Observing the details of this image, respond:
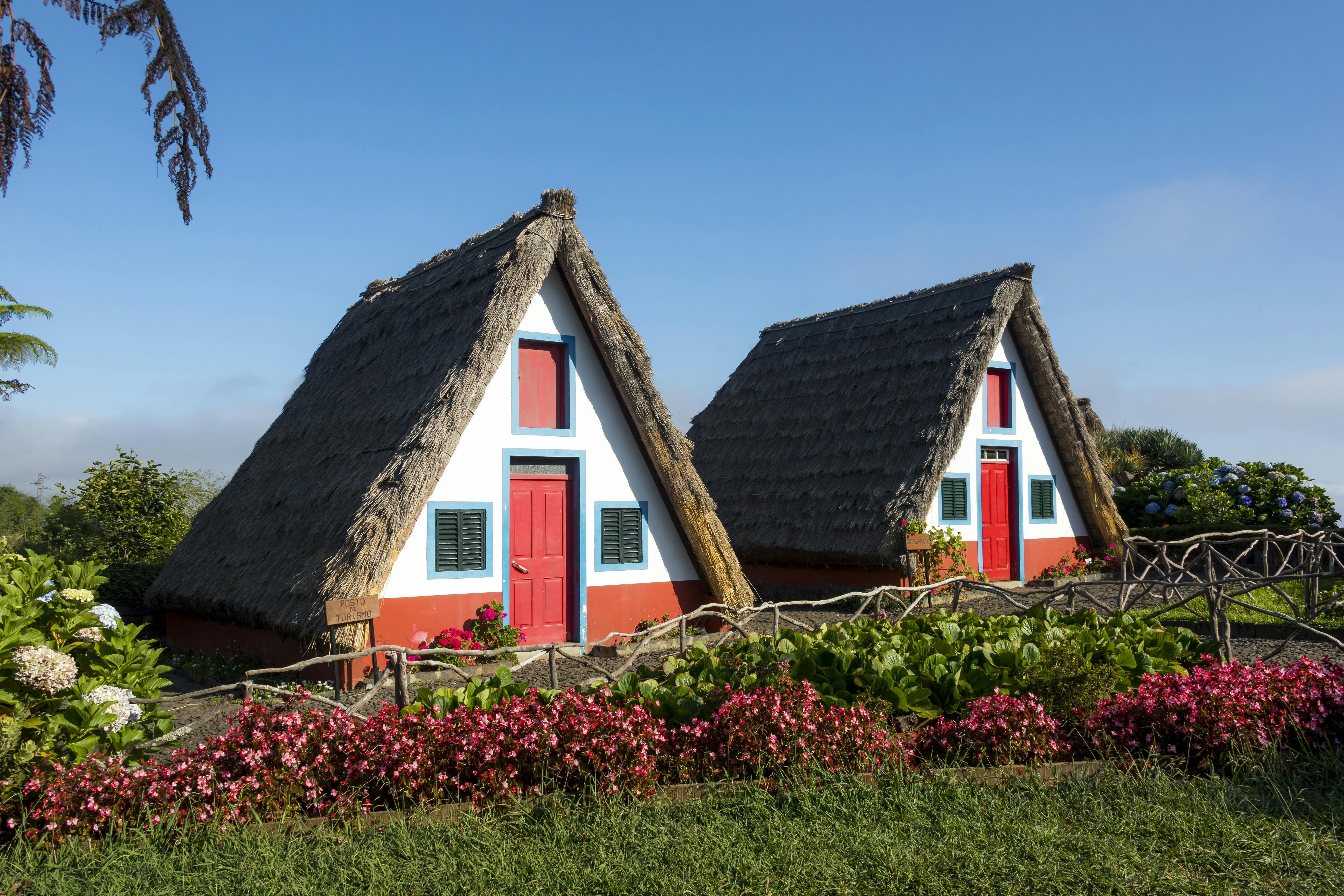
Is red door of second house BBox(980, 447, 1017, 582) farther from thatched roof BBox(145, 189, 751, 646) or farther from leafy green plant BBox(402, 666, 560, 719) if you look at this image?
leafy green plant BBox(402, 666, 560, 719)

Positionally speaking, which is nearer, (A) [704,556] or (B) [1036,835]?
(B) [1036,835]

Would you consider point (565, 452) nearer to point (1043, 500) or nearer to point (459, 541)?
point (459, 541)

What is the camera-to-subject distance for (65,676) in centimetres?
451

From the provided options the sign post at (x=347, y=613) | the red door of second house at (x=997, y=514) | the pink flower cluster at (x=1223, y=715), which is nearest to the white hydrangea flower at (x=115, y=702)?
the sign post at (x=347, y=613)

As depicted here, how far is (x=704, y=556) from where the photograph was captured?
435 inches

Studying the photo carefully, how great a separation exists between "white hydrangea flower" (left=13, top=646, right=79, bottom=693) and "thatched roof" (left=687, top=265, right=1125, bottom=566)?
440 inches

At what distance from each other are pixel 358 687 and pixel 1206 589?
305 inches

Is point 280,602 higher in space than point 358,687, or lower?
higher

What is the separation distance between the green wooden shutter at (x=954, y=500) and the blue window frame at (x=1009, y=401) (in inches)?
49.1

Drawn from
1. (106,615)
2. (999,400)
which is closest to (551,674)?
(106,615)

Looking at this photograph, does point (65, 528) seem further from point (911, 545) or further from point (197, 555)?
point (911, 545)

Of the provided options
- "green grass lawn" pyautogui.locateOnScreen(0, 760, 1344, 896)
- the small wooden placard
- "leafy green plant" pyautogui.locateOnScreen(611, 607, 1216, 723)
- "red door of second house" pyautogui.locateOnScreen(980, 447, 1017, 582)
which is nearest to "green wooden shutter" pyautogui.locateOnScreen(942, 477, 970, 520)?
"red door of second house" pyautogui.locateOnScreen(980, 447, 1017, 582)

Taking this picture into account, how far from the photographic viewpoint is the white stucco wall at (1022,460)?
1502 centimetres

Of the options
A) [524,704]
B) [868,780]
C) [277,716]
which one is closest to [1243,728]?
[868,780]
